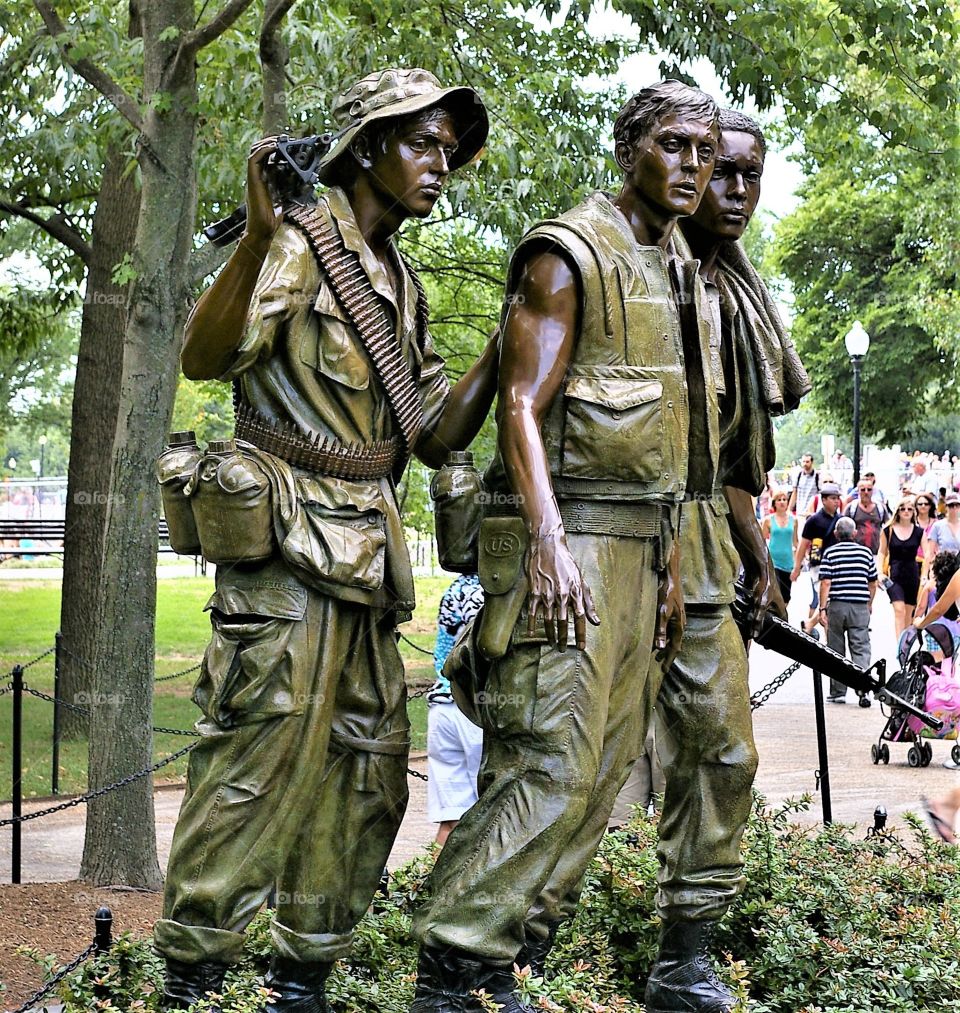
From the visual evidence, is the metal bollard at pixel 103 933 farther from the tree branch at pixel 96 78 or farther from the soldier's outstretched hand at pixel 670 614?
the tree branch at pixel 96 78

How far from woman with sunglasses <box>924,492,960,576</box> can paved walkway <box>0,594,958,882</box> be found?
5.88 feet

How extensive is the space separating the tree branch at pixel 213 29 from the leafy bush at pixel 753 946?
12.4ft

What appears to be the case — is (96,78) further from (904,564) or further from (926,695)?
(904,564)

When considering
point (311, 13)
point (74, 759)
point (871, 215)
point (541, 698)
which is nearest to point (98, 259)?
point (311, 13)

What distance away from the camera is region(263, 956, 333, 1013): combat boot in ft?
15.5

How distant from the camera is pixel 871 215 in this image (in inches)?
1528

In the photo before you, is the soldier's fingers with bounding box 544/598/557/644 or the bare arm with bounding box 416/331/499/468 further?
the bare arm with bounding box 416/331/499/468

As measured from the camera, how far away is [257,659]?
4379 millimetres

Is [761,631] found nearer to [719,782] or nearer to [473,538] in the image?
[719,782]

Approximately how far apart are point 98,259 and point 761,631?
7738 mm

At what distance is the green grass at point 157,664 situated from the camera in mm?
12742

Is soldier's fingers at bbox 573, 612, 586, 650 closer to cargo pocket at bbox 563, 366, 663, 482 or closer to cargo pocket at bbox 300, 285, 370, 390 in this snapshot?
cargo pocket at bbox 563, 366, 663, 482

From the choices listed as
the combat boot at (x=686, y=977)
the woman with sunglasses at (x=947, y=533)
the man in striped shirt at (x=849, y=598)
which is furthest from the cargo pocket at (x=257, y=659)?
the woman with sunglasses at (x=947, y=533)

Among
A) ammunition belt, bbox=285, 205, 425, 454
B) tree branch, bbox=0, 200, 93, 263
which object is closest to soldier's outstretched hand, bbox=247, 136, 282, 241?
ammunition belt, bbox=285, 205, 425, 454
